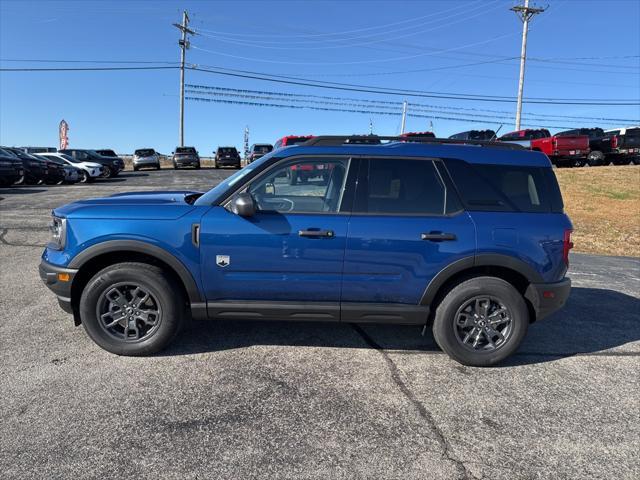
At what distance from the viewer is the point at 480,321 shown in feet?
12.3

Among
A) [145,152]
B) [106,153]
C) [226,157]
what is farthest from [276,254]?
[145,152]

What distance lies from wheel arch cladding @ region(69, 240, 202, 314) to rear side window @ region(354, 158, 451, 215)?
152cm

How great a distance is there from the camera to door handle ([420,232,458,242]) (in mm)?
3572

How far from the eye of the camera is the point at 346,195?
12.1ft

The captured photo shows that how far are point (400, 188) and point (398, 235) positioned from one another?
424mm

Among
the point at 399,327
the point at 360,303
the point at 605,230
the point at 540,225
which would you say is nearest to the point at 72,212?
the point at 360,303

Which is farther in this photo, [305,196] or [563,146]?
[563,146]

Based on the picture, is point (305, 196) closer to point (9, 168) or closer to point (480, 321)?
point (480, 321)

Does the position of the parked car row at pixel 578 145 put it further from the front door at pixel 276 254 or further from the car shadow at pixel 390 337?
the front door at pixel 276 254

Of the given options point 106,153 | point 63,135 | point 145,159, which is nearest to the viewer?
point 106,153

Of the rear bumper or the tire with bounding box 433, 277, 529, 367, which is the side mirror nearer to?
the tire with bounding box 433, 277, 529, 367

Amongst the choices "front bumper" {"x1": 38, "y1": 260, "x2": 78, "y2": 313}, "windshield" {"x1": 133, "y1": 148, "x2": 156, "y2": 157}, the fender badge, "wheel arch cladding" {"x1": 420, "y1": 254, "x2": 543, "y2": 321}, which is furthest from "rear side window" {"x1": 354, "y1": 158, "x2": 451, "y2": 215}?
"windshield" {"x1": 133, "y1": 148, "x2": 156, "y2": 157}

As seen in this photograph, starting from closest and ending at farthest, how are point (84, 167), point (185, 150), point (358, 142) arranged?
1. point (358, 142)
2. point (84, 167)
3. point (185, 150)

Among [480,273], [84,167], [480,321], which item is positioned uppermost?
[84,167]
